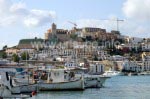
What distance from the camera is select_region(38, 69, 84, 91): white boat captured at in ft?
166

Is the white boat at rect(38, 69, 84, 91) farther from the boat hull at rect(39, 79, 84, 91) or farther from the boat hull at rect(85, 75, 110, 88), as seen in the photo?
the boat hull at rect(85, 75, 110, 88)

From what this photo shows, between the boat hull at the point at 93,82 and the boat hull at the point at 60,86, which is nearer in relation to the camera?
the boat hull at the point at 60,86

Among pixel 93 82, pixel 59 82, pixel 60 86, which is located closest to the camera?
pixel 59 82

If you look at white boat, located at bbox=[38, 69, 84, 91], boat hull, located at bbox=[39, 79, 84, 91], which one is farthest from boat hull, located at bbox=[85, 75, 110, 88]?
boat hull, located at bbox=[39, 79, 84, 91]

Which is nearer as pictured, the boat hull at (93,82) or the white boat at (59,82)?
the white boat at (59,82)

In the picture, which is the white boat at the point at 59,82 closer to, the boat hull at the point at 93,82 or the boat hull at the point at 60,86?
the boat hull at the point at 60,86

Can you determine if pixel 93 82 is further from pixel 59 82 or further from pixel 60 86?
pixel 59 82

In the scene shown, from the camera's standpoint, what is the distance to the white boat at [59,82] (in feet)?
166

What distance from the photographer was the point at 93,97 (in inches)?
1818

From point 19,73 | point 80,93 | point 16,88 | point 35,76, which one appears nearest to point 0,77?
point 16,88

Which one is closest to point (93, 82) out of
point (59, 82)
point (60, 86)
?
point (60, 86)

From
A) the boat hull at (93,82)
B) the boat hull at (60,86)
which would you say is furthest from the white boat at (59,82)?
the boat hull at (93,82)

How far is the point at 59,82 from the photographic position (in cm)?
5062

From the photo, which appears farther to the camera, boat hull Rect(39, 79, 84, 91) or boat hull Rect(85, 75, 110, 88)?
boat hull Rect(85, 75, 110, 88)
